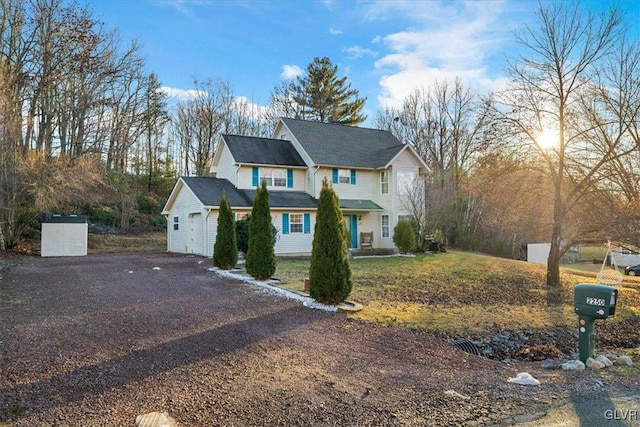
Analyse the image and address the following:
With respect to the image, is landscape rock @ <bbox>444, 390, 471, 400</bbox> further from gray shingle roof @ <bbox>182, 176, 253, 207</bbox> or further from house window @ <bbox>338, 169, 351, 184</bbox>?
house window @ <bbox>338, 169, 351, 184</bbox>

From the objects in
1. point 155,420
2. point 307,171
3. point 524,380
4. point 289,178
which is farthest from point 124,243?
point 524,380

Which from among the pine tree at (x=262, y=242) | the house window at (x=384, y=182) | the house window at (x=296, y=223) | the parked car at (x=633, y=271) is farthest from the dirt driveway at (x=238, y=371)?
the parked car at (x=633, y=271)

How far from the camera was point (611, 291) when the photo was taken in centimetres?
514

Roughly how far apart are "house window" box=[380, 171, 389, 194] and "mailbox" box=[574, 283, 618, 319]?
18.6m

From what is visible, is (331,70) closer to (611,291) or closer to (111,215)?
(111,215)

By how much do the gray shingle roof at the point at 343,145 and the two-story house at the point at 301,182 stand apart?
6 cm

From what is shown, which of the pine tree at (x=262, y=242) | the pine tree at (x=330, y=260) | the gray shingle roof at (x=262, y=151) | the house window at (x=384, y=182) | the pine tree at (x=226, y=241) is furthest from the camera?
the house window at (x=384, y=182)

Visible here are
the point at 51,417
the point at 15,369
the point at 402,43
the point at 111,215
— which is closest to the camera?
the point at 51,417

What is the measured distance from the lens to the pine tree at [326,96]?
3916 cm

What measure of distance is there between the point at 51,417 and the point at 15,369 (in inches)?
63.4

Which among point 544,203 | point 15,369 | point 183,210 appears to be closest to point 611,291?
point 15,369

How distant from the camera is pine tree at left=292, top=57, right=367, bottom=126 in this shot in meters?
39.2

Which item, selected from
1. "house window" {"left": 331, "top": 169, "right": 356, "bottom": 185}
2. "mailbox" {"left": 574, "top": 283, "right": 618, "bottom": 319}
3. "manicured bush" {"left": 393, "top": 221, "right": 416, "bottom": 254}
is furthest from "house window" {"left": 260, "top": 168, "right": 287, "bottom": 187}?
"mailbox" {"left": 574, "top": 283, "right": 618, "bottom": 319}

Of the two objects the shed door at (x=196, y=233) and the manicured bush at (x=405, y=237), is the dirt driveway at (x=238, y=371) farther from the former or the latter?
the manicured bush at (x=405, y=237)
